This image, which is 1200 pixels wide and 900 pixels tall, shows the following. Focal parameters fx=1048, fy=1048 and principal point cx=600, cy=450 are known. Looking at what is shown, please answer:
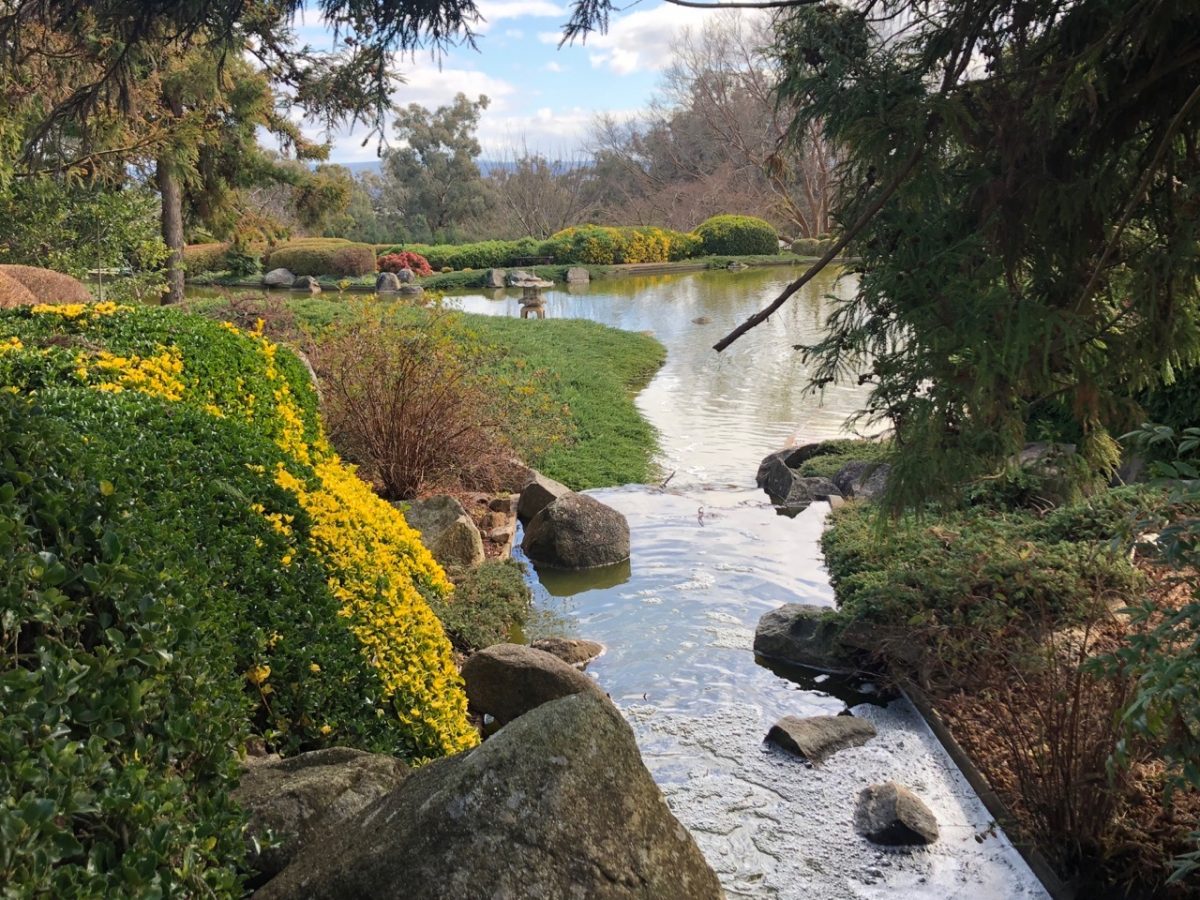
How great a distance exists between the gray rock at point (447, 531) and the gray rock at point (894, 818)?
3297 millimetres

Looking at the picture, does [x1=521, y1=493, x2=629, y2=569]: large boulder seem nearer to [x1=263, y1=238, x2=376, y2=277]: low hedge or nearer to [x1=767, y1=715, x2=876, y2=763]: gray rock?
[x1=767, y1=715, x2=876, y2=763]: gray rock

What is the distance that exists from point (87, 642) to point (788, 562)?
19.2 ft

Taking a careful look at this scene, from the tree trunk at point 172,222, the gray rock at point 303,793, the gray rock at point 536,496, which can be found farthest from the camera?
the tree trunk at point 172,222

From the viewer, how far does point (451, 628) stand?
5.92 metres

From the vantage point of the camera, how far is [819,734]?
4926 millimetres

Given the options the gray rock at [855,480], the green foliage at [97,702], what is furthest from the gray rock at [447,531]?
the green foliage at [97,702]

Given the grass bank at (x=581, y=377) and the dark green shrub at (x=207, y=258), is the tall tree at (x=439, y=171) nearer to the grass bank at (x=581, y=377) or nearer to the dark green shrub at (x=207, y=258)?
the dark green shrub at (x=207, y=258)

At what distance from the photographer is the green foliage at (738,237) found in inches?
1357

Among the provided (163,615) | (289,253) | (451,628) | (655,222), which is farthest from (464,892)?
(655,222)

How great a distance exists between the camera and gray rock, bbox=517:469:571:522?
841 centimetres

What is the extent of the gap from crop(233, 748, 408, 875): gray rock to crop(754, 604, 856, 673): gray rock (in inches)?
133

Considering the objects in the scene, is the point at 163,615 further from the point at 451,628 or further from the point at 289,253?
the point at 289,253

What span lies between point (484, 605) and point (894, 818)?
2978 mm

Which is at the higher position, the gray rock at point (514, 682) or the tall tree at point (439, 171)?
the tall tree at point (439, 171)
